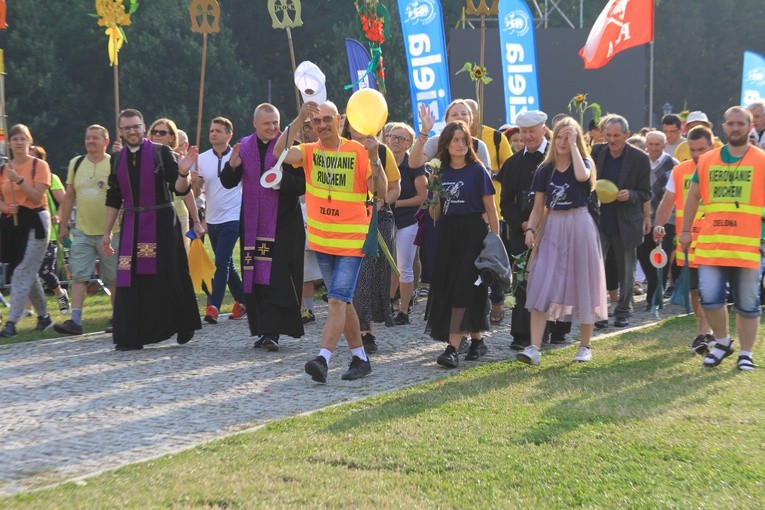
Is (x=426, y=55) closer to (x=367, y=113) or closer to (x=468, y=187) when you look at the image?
(x=468, y=187)

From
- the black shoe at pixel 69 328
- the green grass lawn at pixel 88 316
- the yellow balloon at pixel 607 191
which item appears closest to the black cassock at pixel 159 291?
the black shoe at pixel 69 328

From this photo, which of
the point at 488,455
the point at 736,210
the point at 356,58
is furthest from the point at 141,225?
the point at 356,58

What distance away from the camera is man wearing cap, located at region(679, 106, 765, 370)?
869 cm

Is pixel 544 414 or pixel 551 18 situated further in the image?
pixel 551 18

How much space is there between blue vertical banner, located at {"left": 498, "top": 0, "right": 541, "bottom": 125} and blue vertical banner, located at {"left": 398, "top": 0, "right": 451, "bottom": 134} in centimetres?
171

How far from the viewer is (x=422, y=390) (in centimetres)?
789

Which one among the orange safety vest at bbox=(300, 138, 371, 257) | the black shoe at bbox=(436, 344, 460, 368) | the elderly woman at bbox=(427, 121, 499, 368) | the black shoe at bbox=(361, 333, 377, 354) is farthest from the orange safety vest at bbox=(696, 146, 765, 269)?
the black shoe at bbox=(361, 333, 377, 354)

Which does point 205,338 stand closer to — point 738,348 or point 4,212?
point 4,212

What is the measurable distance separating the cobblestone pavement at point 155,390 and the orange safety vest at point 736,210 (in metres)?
1.94

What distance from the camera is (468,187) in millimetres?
9117

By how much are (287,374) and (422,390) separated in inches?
51.4

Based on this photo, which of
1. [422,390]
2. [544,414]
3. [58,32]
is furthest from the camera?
[58,32]

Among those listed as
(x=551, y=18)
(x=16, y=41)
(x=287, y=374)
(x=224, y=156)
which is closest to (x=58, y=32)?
(x=16, y=41)

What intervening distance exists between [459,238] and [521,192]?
1.13 metres
